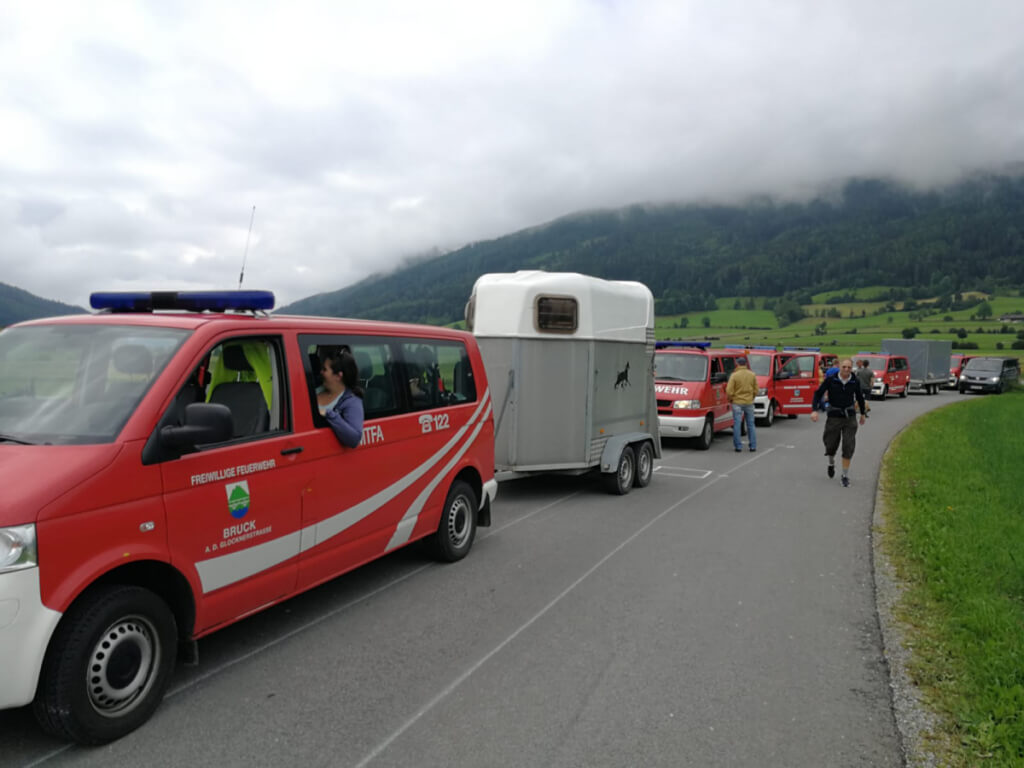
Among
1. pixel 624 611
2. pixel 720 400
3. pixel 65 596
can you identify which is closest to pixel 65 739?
pixel 65 596

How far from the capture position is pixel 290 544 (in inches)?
183

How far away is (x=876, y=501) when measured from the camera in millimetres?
10094

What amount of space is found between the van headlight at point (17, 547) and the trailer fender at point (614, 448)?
25.2 ft

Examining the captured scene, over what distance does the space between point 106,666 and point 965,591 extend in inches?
238

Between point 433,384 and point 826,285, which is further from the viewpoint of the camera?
point 826,285

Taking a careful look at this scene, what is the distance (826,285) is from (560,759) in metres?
153

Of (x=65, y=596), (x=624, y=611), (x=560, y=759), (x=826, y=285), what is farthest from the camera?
(x=826, y=285)

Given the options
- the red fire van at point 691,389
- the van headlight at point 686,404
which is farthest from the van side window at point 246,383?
the van headlight at point 686,404

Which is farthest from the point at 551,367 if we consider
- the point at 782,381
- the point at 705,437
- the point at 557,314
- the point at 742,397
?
the point at 782,381

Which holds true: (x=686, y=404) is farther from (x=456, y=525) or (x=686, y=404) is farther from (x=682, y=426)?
(x=456, y=525)

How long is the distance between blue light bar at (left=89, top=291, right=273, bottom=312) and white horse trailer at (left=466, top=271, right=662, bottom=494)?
15.9 feet

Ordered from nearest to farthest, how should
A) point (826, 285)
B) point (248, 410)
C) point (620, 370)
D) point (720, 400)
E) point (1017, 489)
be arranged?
point (248, 410), point (1017, 489), point (620, 370), point (720, 400), point (826, 285)

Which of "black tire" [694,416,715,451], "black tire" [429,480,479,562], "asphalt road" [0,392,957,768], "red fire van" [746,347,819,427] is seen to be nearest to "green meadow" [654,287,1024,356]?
"red fire van" [746,347,819,427]

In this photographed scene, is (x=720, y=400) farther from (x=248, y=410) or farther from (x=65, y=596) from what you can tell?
(x=65, y=596)
